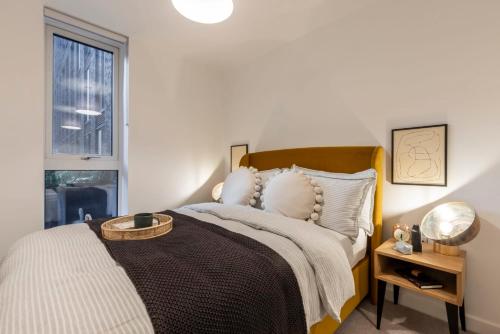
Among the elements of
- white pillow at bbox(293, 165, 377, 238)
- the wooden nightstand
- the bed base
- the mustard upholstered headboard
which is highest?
the mustard upholstered headboard

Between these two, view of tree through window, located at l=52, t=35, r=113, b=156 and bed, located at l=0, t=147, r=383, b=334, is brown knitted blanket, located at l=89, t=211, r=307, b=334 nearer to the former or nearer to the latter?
bed, located at l=0, t=147, r=383, b=334

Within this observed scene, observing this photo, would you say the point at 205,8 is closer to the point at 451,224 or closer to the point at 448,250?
the point at 451,224

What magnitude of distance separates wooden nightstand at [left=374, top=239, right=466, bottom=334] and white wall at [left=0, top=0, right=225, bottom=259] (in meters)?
2.11

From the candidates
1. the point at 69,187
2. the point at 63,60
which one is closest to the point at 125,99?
the point at 63,60

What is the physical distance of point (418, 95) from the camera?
1.69 m

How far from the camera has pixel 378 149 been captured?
70.1 inches

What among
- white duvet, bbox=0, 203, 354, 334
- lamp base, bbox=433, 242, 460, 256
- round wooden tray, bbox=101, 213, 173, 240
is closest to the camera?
white duvet, bbox=0, 203, 354, 334

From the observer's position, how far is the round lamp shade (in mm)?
1313

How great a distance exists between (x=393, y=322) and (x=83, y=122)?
10.1 feet

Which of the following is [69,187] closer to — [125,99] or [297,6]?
[125,99]

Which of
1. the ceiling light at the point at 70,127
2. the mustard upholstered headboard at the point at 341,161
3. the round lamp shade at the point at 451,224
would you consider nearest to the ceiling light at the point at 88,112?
the ceiling light at the point at 70,127

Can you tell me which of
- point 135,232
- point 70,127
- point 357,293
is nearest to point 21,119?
point 70,127

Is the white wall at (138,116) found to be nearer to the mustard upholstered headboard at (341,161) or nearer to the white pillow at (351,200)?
the mustard upholstered headboard at (341,161)

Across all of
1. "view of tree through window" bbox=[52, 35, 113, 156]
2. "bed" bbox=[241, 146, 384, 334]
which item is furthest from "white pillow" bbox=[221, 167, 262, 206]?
"view of tree through window" bbox=[52, 35, 113, 156]
